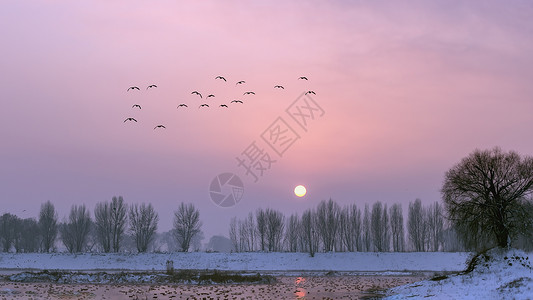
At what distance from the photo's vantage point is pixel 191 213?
117 m

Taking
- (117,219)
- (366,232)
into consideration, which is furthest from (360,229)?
(117,219)

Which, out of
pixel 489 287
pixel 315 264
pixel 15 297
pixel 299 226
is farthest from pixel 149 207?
pixel 489 287

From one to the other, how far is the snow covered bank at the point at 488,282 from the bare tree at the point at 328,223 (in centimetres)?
7000

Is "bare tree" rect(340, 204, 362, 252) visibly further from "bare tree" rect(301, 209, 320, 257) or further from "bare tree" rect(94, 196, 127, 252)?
"bare tree" rect(94, 196, 127, 252)

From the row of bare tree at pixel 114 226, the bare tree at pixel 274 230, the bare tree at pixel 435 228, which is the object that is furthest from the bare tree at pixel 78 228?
the bare tree at pixel 435 228

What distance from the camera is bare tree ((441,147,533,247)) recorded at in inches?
1606

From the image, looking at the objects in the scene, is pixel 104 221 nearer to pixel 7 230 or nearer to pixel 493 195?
pixel 7 230

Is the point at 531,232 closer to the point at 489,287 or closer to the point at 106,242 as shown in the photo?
the point at 489,287

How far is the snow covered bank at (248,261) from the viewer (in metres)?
84.1

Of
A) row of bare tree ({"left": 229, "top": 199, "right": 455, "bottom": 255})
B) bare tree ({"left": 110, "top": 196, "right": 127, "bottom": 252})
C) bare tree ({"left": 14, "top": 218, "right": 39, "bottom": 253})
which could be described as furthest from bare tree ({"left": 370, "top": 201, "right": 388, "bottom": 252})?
bare tree ({"left": 14, "top": 218, "right": 39, "bottom": 253})

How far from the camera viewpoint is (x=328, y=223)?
10962cm

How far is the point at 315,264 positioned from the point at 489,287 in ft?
187

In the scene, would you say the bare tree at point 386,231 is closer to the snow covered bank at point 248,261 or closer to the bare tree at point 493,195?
the snow covered bank at point 248,261

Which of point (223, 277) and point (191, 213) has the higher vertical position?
point (191, 213)
